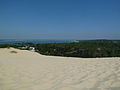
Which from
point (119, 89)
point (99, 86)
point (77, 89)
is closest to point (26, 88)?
point (77, 89)

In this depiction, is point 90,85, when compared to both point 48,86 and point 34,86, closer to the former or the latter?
point 48,86

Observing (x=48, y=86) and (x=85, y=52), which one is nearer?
(x=48, y=86)

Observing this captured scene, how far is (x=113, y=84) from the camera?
8.67ft

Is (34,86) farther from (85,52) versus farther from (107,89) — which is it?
(85,52)

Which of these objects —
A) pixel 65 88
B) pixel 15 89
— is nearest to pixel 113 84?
pixel 65 88

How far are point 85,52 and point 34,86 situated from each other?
1226 cm

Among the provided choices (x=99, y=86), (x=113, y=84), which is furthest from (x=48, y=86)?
(x=113, y=84)

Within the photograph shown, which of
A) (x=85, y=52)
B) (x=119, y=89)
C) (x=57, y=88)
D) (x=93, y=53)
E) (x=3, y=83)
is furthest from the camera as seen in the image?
(x=85, y=52)

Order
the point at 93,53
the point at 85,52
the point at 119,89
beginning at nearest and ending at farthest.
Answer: the point at 119,89 → the point at 93,53 → the point at 85,52

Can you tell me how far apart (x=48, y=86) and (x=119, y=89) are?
1.48 metres

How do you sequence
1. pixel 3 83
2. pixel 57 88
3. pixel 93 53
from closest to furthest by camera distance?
pixel 57 88
pixel 3 83
pixel 93 53

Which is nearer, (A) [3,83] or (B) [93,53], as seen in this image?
(A) [3,83]

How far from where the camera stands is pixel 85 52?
14328 mm

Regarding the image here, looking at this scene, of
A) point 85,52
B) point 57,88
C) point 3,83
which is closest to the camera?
point 57,88
